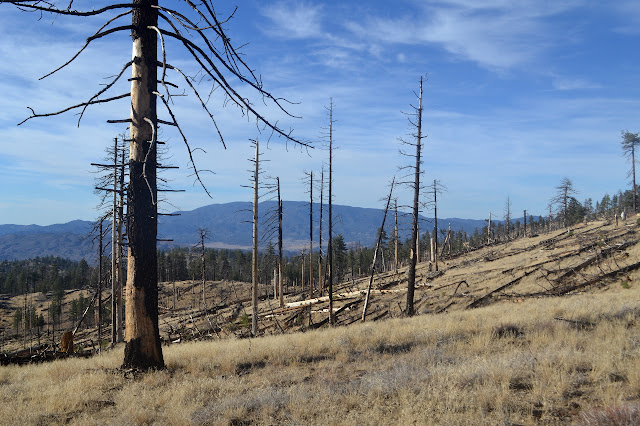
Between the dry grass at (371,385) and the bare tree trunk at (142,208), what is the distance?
1.89 ft

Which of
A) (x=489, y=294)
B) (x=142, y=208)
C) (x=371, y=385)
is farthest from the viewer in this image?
(x=489, y=294)

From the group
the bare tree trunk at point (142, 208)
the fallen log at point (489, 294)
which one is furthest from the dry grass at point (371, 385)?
the fallen log at point (489, 294)

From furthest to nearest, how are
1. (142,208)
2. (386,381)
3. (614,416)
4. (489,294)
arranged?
(489,294)
(142,208)
(386,381)
(614,416)

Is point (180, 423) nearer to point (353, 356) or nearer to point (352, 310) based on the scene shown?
point (353, 356)

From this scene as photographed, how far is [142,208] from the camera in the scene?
706 centimetres

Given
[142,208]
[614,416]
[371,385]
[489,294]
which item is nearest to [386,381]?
[371,385]

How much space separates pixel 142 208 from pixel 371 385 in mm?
4869

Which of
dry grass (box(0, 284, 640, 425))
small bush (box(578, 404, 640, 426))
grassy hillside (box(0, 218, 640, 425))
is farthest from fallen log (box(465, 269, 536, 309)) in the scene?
small bush (box(578, 404, 640, 426))

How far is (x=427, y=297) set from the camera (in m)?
27.8

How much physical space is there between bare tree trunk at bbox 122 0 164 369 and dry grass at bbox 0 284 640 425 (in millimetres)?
575

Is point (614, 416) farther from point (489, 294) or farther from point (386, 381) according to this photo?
point (489, 294)

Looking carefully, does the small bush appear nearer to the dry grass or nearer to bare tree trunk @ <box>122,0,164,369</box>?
the dry grass

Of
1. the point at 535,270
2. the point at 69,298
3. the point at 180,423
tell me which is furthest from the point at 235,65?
the point at 69,298

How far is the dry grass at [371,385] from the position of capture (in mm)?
4809
